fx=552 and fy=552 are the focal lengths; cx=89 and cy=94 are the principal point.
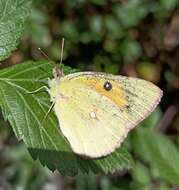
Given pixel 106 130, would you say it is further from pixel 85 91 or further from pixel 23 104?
pixel 23 104

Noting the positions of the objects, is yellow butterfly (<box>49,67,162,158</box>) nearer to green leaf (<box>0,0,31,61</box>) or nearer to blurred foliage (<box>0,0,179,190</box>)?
green leaf (<box>0,0,31,61</box>)

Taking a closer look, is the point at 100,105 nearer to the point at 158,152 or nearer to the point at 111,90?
the point at 111,90

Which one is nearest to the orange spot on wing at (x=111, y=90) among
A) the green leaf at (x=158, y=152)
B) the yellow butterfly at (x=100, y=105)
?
the yellow butterfly at (x=100, y=105)

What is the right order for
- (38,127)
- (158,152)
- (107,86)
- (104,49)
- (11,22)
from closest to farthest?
(38,127) < (11,22) < (107,86) < (158,152) < (104,49)

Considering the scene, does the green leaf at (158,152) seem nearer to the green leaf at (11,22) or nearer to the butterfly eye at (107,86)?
the butterfly eye at (107,86)

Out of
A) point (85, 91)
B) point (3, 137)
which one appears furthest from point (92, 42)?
point (85, 91)

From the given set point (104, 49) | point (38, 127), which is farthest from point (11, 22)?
point (104, 49)

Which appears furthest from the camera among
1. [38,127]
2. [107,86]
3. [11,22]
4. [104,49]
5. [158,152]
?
[104,49]
